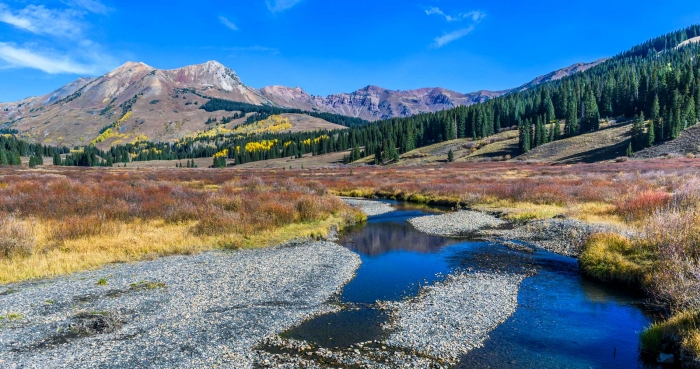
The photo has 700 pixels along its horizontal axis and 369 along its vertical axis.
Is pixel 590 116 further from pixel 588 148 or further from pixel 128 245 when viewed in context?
pixel 128 245

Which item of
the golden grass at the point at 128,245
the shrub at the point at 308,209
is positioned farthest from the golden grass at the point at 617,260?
the shrub at the point at 308,209

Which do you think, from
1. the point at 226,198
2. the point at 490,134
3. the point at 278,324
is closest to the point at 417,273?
the point at 278,324

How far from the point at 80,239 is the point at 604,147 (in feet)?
378

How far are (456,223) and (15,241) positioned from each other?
90.0ft

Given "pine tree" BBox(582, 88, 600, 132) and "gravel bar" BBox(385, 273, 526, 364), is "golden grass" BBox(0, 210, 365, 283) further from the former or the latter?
"pine tree" BBox(582, 88, 600, 132)

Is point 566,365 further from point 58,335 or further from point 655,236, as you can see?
point 58,335

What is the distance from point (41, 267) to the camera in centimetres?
1636

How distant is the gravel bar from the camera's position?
1090 centimetres

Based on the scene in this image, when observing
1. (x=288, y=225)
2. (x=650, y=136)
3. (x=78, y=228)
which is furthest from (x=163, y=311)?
(x=650, y=136)

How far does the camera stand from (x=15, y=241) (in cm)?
1738

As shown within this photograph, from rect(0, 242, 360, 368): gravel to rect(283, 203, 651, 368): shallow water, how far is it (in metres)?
1.33

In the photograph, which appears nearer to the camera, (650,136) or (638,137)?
(650,136)

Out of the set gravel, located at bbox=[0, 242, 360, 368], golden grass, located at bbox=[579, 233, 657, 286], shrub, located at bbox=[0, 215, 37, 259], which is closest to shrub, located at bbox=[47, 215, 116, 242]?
shrub, located at bbox=[0, 215, 37, 259]

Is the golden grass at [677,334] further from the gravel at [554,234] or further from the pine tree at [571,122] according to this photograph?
the pine tree at [571,122]
